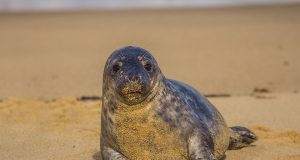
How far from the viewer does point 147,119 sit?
414 cm

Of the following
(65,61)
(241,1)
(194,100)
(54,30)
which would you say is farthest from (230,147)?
(241,1)

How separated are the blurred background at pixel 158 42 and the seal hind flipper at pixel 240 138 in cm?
339

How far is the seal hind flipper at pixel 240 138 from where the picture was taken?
5.31 metres

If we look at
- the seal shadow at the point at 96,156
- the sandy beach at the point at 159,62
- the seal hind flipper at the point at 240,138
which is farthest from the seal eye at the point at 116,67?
the seal hind flipper at the point at 240,138

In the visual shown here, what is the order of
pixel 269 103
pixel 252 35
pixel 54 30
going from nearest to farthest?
pixel 269 103 → pixel 252 35 → pixel 54 30

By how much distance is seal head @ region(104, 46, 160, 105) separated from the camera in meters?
3.89

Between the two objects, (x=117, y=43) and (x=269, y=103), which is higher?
(x=269, y=103)

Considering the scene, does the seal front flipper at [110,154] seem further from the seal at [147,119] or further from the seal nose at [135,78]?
the seal nose at [135,78]

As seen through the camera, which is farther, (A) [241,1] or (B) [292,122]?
(A) [241,1]

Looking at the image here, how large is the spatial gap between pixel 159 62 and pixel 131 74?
796 cm

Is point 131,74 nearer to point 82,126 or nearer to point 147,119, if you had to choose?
point 147,119

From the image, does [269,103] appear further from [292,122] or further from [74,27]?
[74,27]

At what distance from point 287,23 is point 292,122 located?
1131cm

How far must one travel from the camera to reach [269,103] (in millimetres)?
7594
